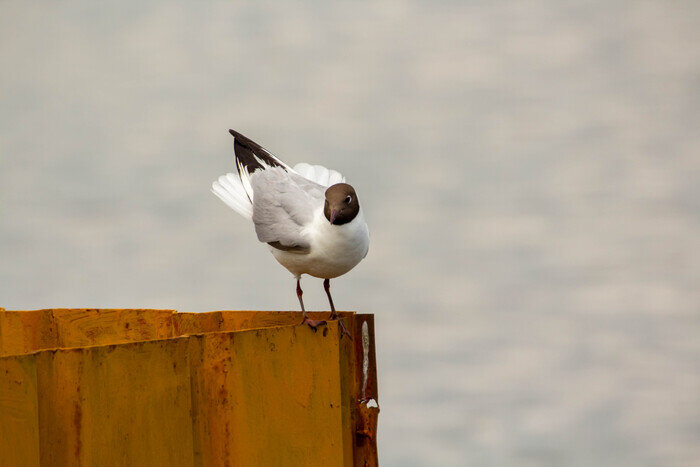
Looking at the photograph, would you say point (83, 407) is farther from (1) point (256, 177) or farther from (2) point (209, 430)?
(1) point (256, 177)

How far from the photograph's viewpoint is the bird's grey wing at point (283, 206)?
4816mm

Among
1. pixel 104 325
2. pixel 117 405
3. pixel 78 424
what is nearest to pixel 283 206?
pixel 104 325

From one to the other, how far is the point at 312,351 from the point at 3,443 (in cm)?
140

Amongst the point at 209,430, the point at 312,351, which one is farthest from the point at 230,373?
the point at 312,351

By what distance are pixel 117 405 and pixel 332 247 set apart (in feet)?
6.15

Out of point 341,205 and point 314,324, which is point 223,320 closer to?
point 314,324

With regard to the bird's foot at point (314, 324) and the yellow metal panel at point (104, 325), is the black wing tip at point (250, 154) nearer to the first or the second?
the yellow metal panel at point (104, 325)

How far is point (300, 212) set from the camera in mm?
4926

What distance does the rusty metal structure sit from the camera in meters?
2.79

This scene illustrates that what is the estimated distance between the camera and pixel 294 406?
372 cm

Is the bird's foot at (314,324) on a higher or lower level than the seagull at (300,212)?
lower

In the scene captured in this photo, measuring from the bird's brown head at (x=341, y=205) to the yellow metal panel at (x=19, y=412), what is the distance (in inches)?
82.5

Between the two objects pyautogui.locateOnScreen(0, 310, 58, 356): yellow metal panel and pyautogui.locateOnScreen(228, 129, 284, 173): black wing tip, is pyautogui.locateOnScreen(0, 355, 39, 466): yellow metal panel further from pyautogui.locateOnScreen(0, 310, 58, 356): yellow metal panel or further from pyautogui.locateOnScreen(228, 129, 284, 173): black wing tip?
pyautogui.locateOnScreen(228, 129, 284, 173): black wing tip

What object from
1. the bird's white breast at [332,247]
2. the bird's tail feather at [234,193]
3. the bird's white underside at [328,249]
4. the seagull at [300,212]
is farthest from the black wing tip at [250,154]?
the bird's white breast at [332,247]
